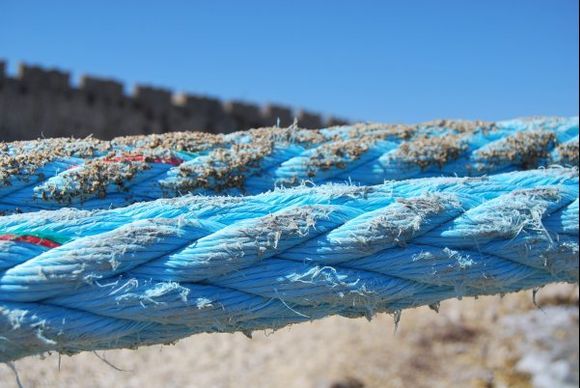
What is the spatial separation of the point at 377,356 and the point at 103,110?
402 centimetres

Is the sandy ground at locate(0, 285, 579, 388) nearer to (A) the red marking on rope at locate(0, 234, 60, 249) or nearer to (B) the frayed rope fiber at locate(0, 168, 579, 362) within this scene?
(B) the frayed rope fiber at locate(0, 168, 579, 362)

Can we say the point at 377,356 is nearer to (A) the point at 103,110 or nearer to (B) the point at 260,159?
(B) the point at 260,159

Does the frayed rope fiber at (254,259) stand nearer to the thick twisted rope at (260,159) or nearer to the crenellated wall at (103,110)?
the thick twisted rope at (260,159)

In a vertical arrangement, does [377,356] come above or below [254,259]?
below

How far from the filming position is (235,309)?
0.88m

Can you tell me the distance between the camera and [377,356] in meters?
3.32

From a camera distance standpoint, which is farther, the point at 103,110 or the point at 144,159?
the point at 103,110

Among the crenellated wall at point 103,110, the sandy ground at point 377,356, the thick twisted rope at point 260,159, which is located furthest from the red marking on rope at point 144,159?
the crenellated wall at point 103,110

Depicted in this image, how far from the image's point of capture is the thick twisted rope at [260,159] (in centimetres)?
101

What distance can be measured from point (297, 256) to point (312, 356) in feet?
8.79

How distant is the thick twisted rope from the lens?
1.01 meters

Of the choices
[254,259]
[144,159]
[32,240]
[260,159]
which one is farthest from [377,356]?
[32,240]

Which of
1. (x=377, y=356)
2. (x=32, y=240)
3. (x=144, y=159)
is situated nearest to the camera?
(x=32, y=240)

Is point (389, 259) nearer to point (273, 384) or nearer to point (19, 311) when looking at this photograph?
point (19, 311)
